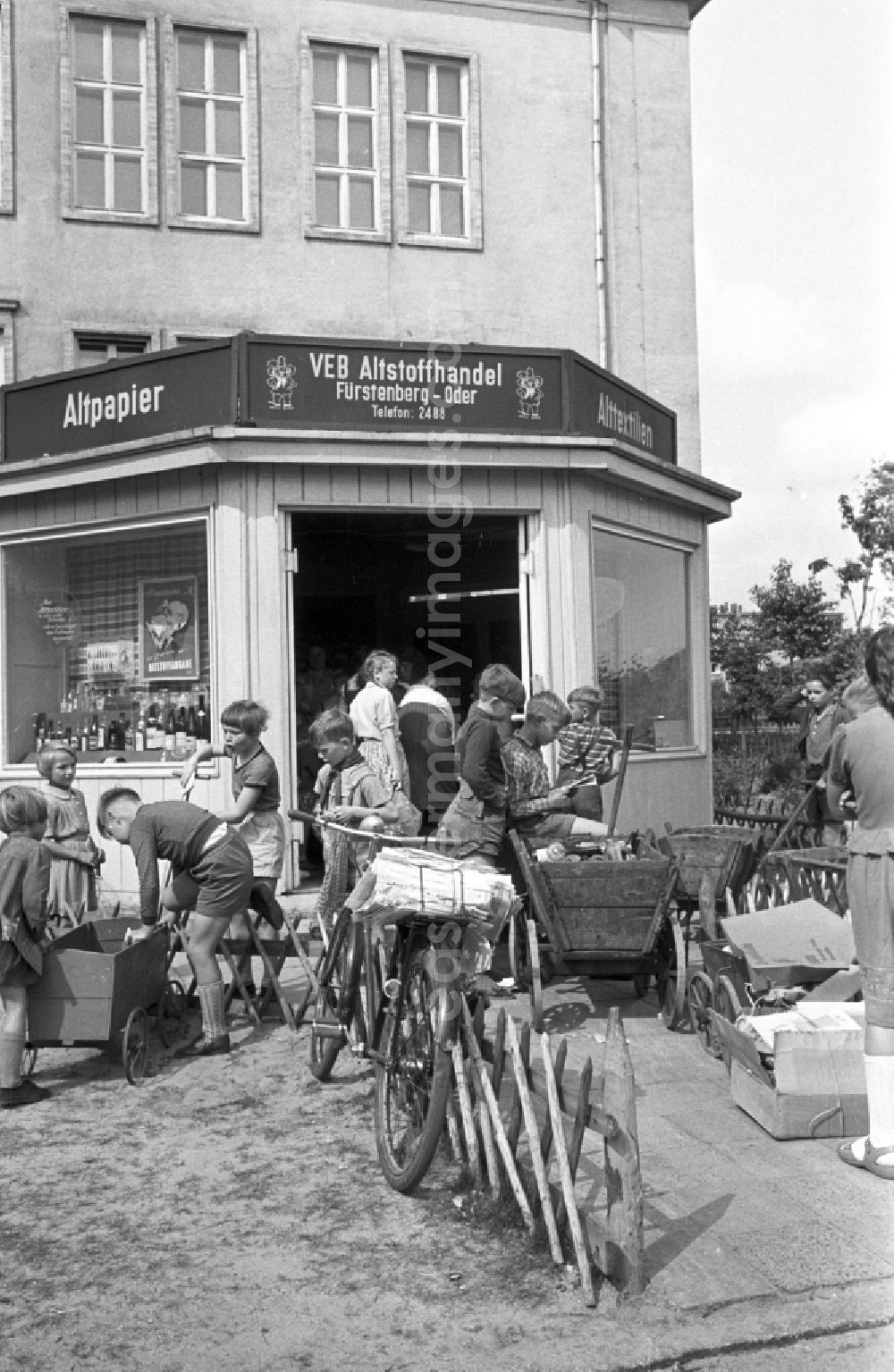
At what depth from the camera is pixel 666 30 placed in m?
18.2

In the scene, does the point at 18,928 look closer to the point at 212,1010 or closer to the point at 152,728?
the point at 212,1010

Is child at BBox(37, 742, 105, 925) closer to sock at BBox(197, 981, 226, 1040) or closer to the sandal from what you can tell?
sock at BBox(197, 981, 226, 1040)

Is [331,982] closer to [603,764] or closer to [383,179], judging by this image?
[603,764]

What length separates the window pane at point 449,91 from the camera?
17.1 m

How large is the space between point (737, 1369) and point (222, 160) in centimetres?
1551

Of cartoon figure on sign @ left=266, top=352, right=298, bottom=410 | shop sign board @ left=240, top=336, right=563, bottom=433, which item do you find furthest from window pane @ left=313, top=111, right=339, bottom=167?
cartoon figure on sign @ left=266, top=352, right=298, bottom=410

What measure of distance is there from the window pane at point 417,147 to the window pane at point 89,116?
364cm

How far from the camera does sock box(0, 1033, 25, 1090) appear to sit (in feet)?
19.5

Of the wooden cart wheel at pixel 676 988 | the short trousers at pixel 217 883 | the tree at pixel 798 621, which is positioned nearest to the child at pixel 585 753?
the wooden cart wheel at pixel 676 988

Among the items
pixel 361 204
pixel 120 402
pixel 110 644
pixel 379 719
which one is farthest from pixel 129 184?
pixel 379 719

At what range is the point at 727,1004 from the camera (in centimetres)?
623

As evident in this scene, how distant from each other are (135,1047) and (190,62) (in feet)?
44.3

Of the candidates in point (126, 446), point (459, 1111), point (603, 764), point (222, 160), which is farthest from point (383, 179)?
point (459, 1111)

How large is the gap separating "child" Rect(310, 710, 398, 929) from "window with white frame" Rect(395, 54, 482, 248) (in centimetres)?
1163
